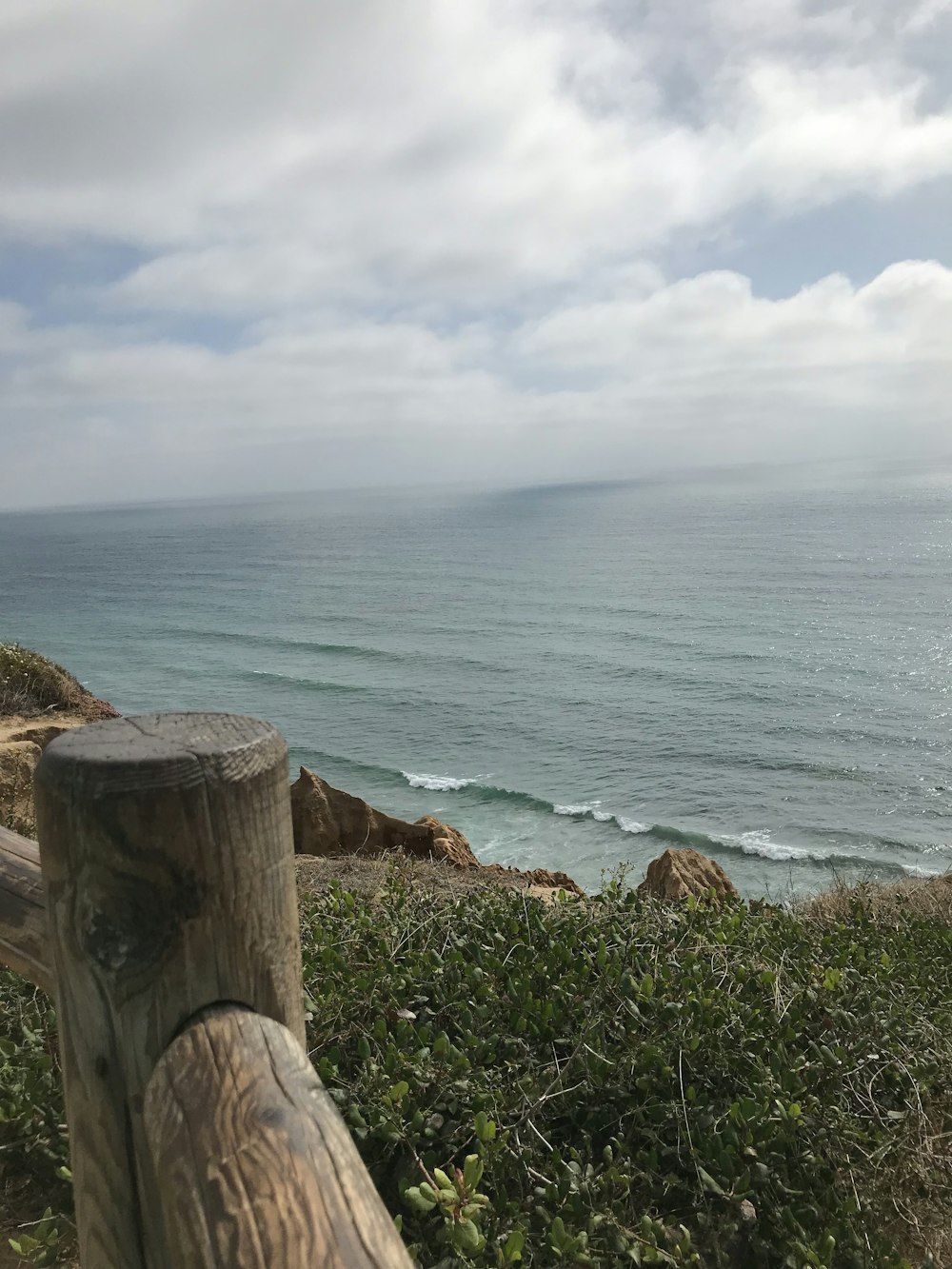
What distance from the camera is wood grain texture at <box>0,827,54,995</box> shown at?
1.99m

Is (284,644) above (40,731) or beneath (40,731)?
beneath

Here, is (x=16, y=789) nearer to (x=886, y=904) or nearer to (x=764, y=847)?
(x=886, y=904)

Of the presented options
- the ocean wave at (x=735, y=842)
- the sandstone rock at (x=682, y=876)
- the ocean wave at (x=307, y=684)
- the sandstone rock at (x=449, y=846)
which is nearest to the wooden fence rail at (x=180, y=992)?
the sandstone rock at (x=682, y=876)

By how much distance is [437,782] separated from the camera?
22312 millimetres

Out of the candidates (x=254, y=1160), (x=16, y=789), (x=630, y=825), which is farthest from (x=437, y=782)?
(x=254, y=1160)

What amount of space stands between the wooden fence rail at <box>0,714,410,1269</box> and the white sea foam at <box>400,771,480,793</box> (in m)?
20.5

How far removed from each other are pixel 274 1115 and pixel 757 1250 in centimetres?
226

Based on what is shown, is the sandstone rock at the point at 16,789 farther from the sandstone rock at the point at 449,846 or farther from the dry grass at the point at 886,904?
the dry grass at the point at 886,904

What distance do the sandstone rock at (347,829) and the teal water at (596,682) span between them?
15.7ft

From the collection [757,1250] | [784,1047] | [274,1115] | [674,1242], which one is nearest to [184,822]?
[274,1115]

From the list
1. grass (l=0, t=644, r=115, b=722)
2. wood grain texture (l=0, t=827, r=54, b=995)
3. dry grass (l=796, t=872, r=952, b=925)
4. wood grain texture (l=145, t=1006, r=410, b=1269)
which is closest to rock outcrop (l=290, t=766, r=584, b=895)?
grass (l=0, t=644, r=115, b=722)

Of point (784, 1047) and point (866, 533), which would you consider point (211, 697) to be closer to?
Answer: point (784, 1047)

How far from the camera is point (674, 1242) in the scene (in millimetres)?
2674

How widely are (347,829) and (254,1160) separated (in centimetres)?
1040
